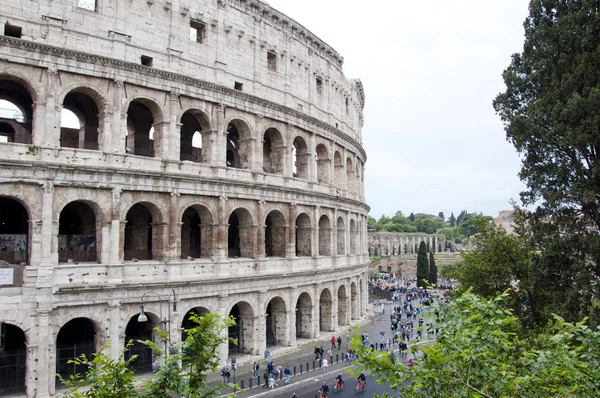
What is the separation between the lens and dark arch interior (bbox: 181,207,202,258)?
86.4ft

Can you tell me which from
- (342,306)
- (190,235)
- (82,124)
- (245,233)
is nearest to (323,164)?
(245,233)

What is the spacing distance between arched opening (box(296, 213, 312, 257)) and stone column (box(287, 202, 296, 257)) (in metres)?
1.94

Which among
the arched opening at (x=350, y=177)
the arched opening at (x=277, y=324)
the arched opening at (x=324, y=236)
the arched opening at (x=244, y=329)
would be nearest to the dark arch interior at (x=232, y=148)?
the arched opening at (x=324, y=236)

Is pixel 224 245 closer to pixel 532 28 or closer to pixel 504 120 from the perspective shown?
pixel 504 120

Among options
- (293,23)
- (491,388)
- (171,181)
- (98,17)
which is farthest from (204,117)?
(491,388)

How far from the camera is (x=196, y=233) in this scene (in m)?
27.7

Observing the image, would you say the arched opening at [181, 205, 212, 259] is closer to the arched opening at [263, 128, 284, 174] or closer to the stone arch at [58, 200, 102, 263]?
the stone arch at [58, 200, 102, 263]

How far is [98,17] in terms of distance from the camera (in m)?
21.5

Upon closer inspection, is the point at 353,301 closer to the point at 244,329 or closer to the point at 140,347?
the point at 244,329

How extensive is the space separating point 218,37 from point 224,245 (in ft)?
36.0

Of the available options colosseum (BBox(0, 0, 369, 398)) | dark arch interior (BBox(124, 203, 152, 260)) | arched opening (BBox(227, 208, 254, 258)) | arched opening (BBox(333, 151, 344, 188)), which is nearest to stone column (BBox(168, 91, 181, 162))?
colosseum (BBox(0, 0, 369, 398))

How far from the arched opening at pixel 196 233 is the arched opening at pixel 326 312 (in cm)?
950

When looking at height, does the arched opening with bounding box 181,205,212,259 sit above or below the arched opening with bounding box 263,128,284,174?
below

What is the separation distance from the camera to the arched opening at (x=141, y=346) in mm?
22047
